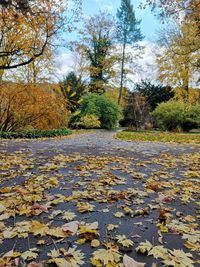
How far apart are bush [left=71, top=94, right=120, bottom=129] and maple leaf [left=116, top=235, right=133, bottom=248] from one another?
18.0m

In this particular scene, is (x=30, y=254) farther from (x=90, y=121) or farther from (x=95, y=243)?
(x=90, y=121)

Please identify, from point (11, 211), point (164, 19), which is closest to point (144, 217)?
point (11, 211)

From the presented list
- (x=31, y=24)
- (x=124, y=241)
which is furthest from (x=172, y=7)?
(x=124, y=241)

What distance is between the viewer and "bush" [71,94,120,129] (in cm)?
2038

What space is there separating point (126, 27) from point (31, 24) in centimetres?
2026

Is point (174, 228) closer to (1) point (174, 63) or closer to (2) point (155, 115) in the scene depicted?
(2) point (155, 115)

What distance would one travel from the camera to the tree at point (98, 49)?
27.8 metres

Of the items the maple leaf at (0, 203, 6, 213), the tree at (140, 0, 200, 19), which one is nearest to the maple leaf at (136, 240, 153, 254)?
the maple leaf at (0, 203, 6, 213)

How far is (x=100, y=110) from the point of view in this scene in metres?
20.6

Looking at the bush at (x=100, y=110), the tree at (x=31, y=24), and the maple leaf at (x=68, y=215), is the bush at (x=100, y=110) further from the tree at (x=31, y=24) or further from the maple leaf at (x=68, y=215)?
the maple leaf at (x=68, y=215)

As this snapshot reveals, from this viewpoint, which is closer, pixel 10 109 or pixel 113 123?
pixel 10 109

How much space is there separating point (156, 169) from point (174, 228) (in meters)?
2.52

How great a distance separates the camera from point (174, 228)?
2.59m

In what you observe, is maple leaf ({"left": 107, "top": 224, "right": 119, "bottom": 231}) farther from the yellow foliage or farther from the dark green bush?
the yellow foliage
